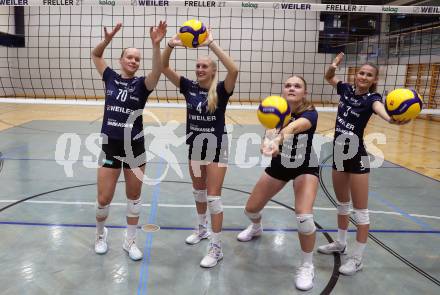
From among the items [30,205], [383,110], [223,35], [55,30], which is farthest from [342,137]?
[55,30]

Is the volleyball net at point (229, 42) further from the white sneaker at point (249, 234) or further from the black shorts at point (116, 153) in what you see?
the black shorts at point (116, 153)

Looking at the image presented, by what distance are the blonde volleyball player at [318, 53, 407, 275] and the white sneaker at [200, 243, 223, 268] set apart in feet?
3.27

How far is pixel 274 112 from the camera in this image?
92.0 inches

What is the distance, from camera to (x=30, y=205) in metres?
4.22

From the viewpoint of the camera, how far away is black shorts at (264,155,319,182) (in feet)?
9.41

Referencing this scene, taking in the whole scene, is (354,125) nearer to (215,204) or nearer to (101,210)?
(215,204)

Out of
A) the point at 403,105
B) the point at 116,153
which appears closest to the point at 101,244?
the point at 116,153

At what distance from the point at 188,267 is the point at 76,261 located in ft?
3.02

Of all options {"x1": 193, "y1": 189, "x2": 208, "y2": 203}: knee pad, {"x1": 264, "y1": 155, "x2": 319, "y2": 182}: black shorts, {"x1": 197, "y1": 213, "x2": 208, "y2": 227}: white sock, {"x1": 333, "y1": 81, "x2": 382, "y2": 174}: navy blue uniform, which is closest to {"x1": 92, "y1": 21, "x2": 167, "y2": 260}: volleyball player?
{"x1": 193, "y1": 189, "x2": 208, "y2": 203}: knee pad

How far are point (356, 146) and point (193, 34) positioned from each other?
1529 millimetres

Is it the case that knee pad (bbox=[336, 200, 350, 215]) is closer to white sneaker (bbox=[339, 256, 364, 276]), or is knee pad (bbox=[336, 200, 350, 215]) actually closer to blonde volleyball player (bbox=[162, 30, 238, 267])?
white sneaker (bbox=[339, 256, 364, 276])

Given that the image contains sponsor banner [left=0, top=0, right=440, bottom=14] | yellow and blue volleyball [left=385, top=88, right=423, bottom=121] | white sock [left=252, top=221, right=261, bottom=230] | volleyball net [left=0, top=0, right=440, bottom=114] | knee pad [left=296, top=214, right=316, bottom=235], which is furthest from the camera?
volleyball net [left=0, top=0, right=440, bottom=114]

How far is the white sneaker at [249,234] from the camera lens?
11.7ft

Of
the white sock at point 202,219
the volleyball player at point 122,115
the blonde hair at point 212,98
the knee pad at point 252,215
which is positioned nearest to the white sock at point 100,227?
the volleyball player at point 122,115
